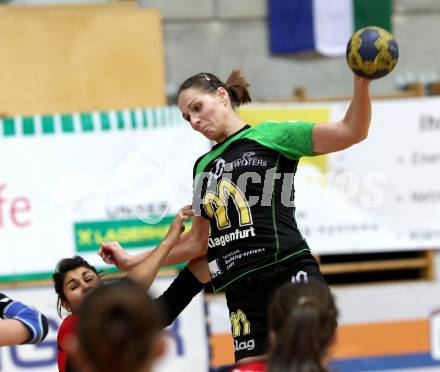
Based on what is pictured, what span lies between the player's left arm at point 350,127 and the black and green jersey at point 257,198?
63 millimetres

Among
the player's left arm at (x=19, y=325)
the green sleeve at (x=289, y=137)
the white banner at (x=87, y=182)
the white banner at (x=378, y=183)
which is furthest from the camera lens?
the white banner at (x=378, y=183)

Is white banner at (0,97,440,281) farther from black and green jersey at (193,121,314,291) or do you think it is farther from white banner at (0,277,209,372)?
black and green jersey at (193,121,314,291)

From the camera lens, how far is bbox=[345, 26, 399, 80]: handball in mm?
3510

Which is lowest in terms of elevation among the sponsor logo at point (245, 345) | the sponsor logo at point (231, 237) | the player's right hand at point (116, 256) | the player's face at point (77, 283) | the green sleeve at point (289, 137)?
the sponsor logo at point (245, 345)

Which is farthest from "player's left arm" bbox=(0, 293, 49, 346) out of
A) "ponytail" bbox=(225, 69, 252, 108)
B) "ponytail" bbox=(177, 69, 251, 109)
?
"ponytail" bbox=(225, 69, 252, 108)

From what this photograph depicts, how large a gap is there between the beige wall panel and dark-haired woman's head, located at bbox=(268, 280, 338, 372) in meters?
5.30

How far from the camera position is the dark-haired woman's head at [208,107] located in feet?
13.4

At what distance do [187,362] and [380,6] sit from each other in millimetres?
3586

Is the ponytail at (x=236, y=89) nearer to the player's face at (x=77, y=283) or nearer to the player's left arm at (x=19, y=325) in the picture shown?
the player's face at (x=77, y=283)

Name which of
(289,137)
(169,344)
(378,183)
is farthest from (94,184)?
(289,137)

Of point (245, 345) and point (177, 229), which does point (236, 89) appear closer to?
point (177, 229)

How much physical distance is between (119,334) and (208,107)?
6.57 ft

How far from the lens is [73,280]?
13.8ft

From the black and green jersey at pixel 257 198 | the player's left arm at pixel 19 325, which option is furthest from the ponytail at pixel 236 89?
the player's left arm at pixel 19 325
